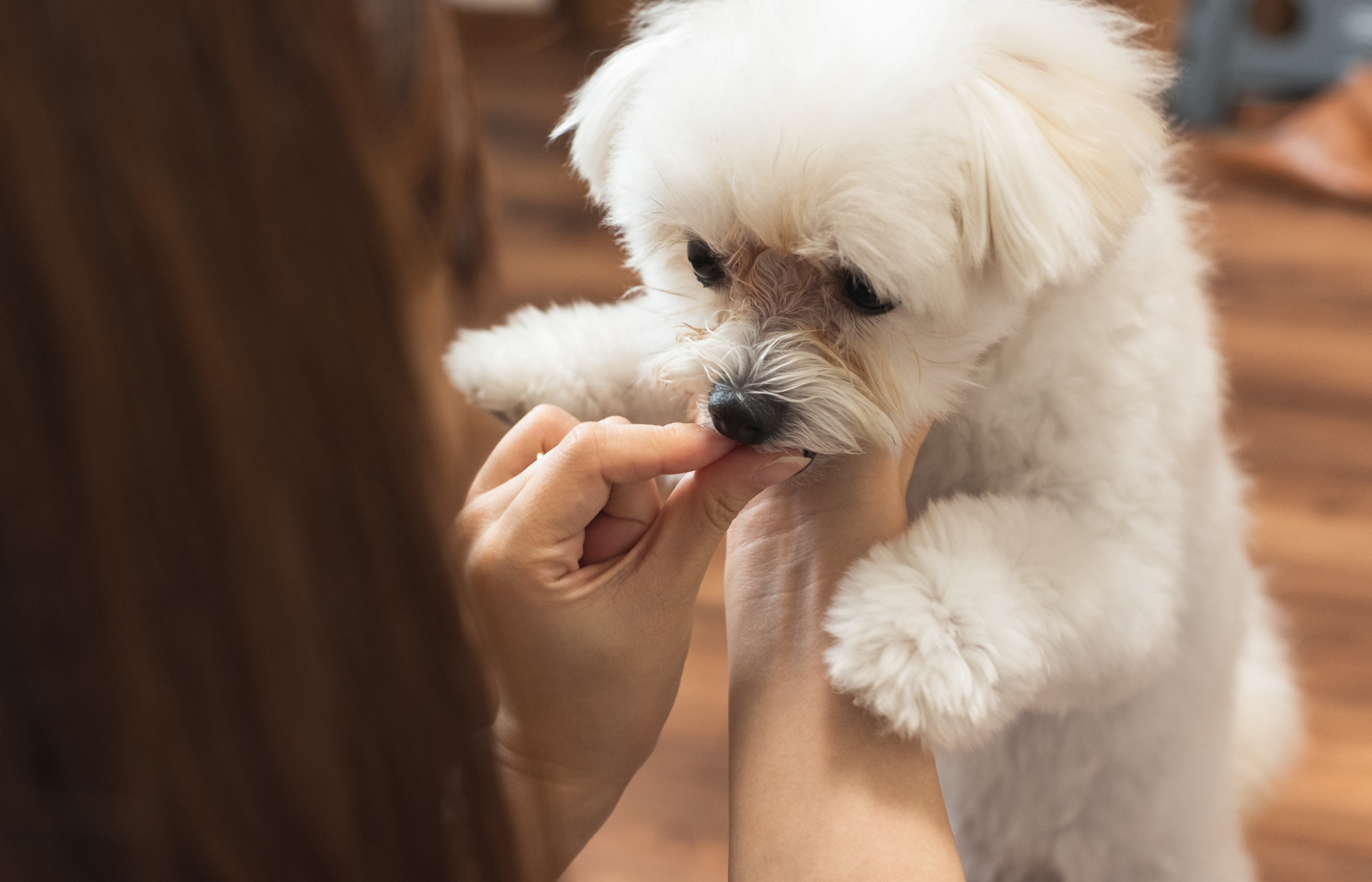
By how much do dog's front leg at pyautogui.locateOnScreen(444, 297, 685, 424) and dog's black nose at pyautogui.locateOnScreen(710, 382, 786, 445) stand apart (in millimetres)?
206

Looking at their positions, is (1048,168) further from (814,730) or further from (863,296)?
(814,730)

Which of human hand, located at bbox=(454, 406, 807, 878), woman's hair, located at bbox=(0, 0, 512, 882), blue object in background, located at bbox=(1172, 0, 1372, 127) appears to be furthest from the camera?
blue object in background, located at bbox=(1172, 0, 1372, 127)

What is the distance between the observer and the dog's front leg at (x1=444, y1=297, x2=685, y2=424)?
3.57 feet

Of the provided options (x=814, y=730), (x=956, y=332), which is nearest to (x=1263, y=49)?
(x=956, y=332)

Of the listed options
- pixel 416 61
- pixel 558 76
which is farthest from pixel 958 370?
pixel 558 76

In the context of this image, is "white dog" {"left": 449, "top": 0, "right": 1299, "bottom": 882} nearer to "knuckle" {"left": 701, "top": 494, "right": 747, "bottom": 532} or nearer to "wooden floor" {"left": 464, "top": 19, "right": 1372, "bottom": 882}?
"knuckle" {"left": 701, "top": 494, "right": 747, "bottom": 532}

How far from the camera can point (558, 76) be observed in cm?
317

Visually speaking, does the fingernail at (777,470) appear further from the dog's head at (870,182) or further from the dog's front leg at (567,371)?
the dog's front leg at (567,371)

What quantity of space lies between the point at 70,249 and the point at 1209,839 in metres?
1.31

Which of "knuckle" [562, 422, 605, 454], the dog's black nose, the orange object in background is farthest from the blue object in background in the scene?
"knuckle" [562, 422, 605, 454]

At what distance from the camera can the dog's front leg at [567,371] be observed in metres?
1.09

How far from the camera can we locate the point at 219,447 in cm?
36

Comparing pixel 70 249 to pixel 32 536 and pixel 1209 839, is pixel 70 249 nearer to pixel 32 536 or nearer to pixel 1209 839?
pixel 32 536

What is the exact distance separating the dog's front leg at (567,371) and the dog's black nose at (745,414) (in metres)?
0.21
